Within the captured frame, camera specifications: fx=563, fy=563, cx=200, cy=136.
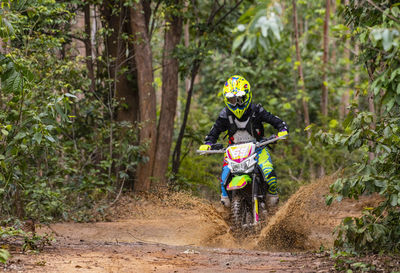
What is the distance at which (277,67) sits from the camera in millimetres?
18641

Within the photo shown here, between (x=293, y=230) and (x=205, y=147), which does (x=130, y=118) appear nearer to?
(x=205, y=147)

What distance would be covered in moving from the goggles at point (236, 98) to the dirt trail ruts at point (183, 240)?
1.62 meters

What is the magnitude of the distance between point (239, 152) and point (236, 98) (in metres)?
0.79

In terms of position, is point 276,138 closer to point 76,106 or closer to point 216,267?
point 216,267

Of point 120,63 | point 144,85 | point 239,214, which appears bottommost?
point 239,214

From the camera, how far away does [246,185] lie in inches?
316

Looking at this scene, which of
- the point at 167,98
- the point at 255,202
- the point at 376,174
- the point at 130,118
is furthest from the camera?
the point at 130,118

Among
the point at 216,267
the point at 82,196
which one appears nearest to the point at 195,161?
the point at 82,196

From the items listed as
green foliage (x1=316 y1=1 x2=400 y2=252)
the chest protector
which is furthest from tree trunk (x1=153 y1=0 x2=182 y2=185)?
green foliage (x1=316 y1=1 x2=400 y2=252)

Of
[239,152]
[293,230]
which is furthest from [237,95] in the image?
[293,230]

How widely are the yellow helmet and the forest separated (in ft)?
2.76

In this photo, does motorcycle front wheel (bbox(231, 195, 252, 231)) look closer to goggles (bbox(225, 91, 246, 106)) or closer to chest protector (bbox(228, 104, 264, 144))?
chest protector (bbox(228, 104, 264, 144))

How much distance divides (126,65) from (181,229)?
4.83 meters

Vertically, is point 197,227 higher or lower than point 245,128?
lower
